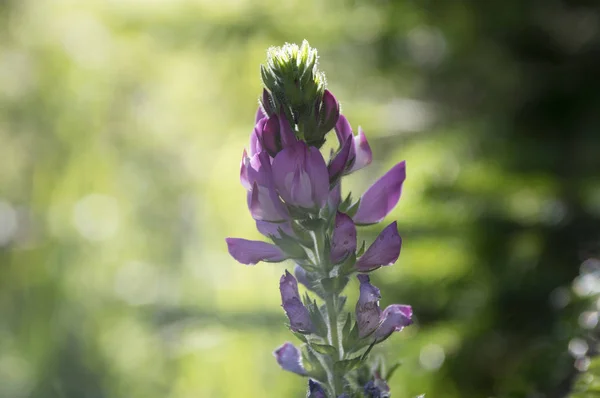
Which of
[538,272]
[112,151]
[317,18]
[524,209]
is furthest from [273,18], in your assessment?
[112,151]

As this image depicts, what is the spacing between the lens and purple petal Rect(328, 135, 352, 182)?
0.48m

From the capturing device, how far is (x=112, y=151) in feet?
9.34

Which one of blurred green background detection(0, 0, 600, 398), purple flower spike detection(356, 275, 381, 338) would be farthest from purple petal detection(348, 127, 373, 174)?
blurred green background detection(0, 0, 600, 398)

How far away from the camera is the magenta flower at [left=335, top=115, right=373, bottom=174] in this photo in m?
0.51

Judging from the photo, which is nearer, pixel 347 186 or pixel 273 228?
pixel 273 228

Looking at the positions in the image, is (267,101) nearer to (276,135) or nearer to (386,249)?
(276,135)

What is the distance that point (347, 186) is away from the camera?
1915mm

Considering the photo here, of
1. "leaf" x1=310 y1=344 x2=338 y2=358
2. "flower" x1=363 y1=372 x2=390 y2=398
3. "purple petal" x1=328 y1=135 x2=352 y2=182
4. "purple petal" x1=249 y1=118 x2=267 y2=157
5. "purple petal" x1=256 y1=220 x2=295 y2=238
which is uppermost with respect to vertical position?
"purple petal" x1=249 y1=118 x2=267 y2=157

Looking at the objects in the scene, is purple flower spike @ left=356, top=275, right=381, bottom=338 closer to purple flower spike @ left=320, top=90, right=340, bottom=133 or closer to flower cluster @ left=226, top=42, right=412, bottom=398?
flower cluster @ left=226, top=42, right=412, bottom=398

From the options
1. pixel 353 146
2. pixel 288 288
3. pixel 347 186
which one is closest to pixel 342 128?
pixel 353 146

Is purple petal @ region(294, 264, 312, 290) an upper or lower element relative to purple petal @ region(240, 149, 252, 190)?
lower

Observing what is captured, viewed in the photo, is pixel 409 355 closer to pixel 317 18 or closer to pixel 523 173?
pixel 523 173

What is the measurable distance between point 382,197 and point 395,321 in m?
0.09

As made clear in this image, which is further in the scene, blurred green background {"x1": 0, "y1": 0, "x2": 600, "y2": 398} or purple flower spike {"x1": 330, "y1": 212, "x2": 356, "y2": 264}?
blurred green background {"x1": 0, "y1": 0, "x2": 600, "y2": 398}
